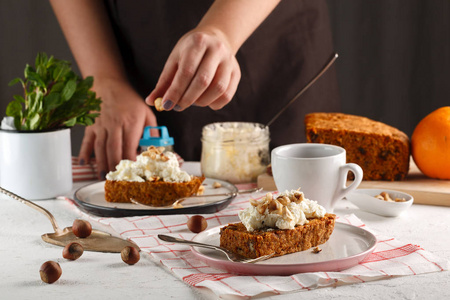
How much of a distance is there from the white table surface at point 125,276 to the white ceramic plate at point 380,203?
0.07ft

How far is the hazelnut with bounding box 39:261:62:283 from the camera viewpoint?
3.22 feet

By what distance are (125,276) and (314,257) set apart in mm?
326

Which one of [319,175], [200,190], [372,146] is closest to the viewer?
[319,175]

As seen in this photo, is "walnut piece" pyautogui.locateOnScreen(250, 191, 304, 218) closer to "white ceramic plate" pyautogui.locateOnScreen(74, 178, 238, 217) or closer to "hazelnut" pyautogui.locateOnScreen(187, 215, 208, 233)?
"hazelnut" pyautogui.locateOnScreen(187, 215, 208, 233)

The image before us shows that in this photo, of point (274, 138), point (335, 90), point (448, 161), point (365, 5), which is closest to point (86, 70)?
point (274, 138)

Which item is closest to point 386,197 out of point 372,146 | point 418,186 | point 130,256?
point 418,186

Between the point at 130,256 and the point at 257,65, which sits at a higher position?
the point at 257,65

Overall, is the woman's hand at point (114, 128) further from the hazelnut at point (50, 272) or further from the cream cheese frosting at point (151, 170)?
the hazelnut at point (50, 272)

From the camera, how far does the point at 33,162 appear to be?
5.17ft

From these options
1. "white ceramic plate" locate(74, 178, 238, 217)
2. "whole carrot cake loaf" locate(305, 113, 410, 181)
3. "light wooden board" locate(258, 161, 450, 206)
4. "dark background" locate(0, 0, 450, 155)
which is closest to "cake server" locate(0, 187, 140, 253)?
"white ceramic plate" locate(74, 178, 238, 217)

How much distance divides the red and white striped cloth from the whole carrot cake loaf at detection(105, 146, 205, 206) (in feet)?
0.68

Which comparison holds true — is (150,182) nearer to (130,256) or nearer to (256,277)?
(130,256)

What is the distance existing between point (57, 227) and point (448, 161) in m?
1.01

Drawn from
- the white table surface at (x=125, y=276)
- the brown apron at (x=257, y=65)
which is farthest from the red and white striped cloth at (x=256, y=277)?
the brown apron at (x=257, y=65)
